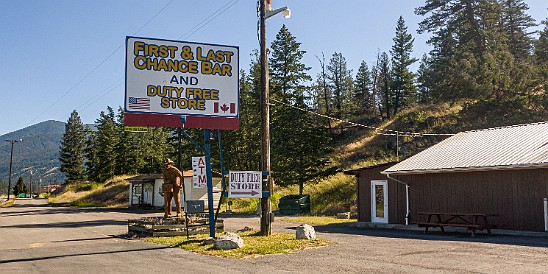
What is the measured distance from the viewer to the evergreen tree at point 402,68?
65.5 m

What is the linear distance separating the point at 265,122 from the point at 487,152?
9614 mm

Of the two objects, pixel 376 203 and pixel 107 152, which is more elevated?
pixel 107 152

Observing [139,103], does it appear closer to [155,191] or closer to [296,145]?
[296,145]

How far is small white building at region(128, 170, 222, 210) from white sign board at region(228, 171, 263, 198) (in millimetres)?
23575

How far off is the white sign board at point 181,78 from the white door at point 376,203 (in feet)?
31.2

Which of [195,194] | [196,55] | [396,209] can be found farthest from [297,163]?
[196,55]

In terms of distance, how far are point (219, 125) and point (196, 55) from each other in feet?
8.04

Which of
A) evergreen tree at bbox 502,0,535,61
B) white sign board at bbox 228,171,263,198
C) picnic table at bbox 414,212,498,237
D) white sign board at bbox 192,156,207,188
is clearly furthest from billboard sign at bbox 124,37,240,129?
evergreen tree at bbox 502,0,535,61

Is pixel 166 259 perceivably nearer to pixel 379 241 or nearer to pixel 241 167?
pixel 379 241

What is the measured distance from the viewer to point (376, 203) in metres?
24.2

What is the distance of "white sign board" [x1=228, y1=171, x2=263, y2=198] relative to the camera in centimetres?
1595

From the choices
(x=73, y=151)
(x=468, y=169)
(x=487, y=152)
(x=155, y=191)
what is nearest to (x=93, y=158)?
(x=73, y=151)

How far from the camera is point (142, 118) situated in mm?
15672

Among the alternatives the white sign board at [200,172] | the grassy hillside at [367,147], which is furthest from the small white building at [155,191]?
Result: the white sign board at [200,172]
